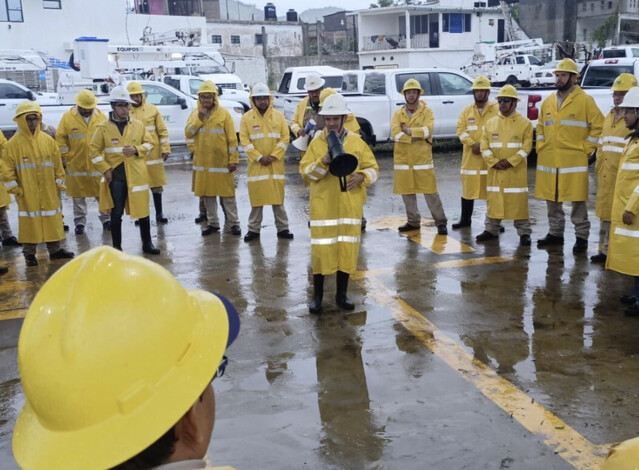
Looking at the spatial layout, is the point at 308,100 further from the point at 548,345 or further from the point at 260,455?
the point at 260,455

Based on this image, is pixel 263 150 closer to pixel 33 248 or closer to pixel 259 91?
pixel 259 91

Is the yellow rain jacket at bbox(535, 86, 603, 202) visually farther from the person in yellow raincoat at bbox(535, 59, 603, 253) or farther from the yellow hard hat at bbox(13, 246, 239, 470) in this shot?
the yellow hard hat at bbox(13, 246, 239, 470)

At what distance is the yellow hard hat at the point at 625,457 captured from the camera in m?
1.53

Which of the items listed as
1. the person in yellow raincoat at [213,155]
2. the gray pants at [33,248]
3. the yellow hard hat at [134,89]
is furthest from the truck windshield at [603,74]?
the gray pants at [33,248]

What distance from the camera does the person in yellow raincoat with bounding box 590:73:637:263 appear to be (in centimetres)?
701

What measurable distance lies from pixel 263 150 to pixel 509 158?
9.93 ft

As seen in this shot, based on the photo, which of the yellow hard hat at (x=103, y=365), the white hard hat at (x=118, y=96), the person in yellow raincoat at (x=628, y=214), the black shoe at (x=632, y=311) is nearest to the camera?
the yellow hard hat at (x=103, y=365)

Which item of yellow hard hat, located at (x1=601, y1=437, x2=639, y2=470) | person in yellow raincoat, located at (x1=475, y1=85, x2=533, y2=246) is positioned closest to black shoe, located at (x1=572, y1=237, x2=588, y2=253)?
person in yellow raincoat, located at (x1=475, y1=85, x2=533, y2=246)

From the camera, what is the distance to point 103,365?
1310 millimetres

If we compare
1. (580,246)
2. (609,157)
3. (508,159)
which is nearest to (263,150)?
(508,159)

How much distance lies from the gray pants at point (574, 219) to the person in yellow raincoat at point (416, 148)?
1317 mm

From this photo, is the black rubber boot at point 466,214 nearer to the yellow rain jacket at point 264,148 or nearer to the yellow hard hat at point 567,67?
the yellow hard hat at point 567,67

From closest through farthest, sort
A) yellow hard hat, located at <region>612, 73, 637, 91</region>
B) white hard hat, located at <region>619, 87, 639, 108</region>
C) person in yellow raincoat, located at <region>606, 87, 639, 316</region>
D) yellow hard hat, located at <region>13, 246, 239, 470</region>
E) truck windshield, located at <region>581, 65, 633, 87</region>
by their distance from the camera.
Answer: yellow hard hat, located at <region>13, 246, 239, 470</region>, person in yellow raincoat, located at <region>606, 87, 639, 316</region>, white hard hat, located at <region>619, 87, 639, 108</region>, yellow hard hat, located at <region>612, 73, 637, 91</region>, truck windshield, located at <region>581, 65, 633, 87</region>

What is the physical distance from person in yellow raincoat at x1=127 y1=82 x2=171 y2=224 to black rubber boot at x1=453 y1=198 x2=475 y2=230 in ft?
13.2
